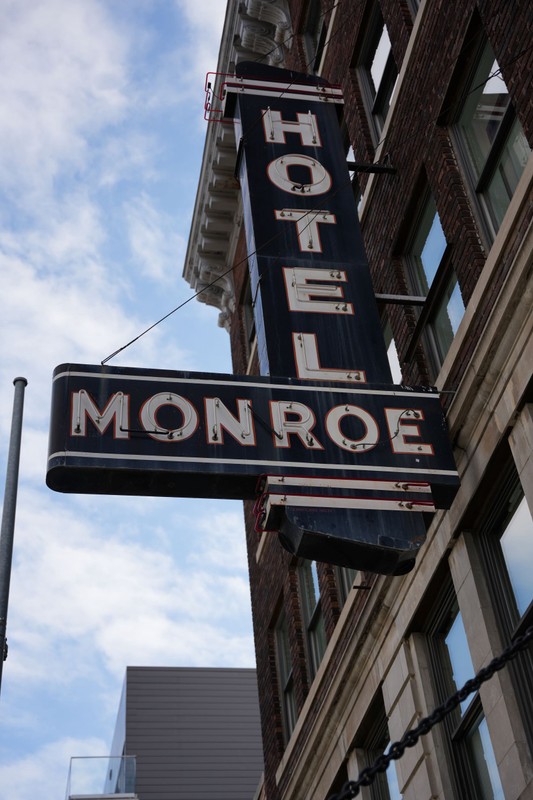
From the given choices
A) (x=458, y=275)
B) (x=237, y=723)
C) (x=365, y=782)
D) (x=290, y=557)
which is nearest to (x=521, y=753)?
(x=365, y=782)

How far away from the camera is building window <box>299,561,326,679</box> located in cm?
1808

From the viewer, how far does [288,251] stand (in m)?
14.0

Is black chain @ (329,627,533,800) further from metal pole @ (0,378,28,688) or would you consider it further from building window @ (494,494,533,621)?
metal pole @ (0,378,28,688)

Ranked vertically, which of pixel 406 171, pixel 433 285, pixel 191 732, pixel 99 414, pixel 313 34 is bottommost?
pixel 99 414

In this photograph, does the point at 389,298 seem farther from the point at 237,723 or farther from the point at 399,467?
the point at 237,723

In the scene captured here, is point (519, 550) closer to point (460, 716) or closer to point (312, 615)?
point (460, 716)

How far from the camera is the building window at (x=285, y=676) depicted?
19.3 metres

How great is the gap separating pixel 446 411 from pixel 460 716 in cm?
318

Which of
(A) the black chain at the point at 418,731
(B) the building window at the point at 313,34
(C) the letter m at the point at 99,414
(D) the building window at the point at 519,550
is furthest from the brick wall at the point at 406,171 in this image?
(A) the black chain at the point at 418,731

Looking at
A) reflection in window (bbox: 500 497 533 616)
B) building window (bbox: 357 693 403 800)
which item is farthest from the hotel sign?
building window (bbox: 357 693 403 800)

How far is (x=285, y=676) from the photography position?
20.0 metres

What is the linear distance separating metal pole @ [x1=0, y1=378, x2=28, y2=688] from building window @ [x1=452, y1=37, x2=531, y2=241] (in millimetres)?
5886

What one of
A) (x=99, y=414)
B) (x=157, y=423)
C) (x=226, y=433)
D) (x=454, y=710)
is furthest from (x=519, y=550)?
(x=99, y=414)

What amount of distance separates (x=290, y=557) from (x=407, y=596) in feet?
21.0
